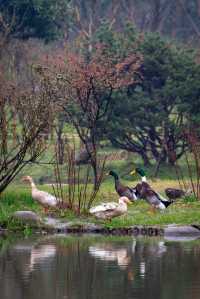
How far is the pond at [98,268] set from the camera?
15.6m

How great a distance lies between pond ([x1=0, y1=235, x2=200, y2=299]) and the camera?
15.6 meters

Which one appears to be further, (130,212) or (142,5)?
(142,5)

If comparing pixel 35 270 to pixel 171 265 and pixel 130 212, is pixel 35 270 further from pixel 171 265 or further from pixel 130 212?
pixel 130 212

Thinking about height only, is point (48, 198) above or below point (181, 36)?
above

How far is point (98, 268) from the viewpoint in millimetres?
17938

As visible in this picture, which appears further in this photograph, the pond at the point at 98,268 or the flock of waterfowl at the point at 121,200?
the flock of waterfowl at the point at 121,200

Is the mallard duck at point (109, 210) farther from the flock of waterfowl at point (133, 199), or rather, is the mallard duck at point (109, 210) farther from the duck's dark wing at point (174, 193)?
the duck's dark wing at point (174, 193)

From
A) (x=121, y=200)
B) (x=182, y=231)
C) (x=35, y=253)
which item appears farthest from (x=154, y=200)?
(x=35, y=253)

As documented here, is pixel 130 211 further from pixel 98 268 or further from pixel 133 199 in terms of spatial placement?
pixel 98 268

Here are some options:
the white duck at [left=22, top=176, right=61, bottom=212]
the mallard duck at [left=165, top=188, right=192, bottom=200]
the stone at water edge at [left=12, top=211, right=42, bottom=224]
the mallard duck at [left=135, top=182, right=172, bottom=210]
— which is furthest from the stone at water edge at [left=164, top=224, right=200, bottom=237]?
the mallard duck at [left=165, top=188, right=192, bottom=200]

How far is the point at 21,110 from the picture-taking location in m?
24.8

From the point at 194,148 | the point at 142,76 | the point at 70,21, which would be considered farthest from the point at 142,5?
the point at 194,148

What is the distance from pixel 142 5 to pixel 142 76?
92.6ft

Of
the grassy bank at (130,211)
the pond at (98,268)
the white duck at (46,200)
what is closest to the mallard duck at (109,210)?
the grassy bank at (130,211)
